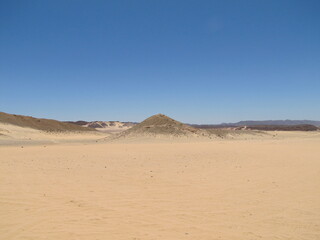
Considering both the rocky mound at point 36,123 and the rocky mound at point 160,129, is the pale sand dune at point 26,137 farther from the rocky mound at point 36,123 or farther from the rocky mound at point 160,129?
the rocky mound at point 160,129

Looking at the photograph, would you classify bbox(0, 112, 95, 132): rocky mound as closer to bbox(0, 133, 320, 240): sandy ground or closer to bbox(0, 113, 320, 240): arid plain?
bbox(0, 113, 320, 240): arid plain

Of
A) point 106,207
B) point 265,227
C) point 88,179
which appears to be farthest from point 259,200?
point 88,179

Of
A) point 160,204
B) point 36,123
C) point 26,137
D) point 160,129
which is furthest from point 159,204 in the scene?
point 36,123

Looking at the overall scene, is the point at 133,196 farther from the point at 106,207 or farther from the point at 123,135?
the point at 123,135

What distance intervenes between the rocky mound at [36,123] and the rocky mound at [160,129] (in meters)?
28.3

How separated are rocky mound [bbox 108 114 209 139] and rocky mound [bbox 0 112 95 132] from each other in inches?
1114

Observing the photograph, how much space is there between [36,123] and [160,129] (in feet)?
120

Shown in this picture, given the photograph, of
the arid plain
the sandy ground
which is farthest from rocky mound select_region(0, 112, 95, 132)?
the sandy ground

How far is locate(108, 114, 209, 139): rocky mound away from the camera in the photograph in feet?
111

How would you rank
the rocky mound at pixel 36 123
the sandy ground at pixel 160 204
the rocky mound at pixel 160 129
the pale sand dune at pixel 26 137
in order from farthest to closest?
the rocky mound at pixel 36 123 → the pale sand dune at pixel 26 137 → the rocky mound at pixel 160 129 → the sandy ground at pixel 160 204

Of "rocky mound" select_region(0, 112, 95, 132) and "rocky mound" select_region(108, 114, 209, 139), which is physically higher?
"rocky mound" select_region(0, 112, 95, 132)

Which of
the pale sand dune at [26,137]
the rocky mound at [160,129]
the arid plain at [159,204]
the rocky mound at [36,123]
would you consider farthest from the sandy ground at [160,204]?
the rocky mound at [36,123]

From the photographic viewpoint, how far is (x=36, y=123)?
5741 cm

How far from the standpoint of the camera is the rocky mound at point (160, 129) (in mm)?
33750
